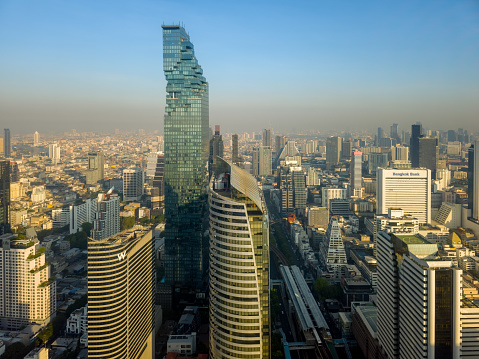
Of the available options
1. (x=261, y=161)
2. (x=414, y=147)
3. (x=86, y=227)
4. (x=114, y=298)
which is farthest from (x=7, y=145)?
(x=261, y=161)

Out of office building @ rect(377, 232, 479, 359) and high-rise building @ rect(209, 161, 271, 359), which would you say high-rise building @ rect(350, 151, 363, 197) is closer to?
office building @ rect(377, 232, 479, 359)

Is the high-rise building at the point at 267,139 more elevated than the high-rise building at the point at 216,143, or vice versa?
the high-rise building at the point at 267,139

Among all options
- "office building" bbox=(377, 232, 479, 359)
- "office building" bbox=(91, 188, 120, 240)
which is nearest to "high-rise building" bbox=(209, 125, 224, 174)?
"office building" bbox=(91, 188, 120, 240)

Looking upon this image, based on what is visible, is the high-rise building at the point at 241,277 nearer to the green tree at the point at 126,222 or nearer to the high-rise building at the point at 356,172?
the green tree at the point at 126,222

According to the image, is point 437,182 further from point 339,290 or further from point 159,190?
point 159,190

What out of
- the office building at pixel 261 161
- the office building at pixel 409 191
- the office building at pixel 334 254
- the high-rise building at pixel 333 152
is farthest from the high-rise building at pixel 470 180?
the high-rise building at pixel 333 152

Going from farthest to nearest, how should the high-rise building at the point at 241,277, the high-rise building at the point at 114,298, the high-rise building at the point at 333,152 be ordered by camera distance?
the high-rise building at the point at 333,152
the high-rise building at the point at 114,298
the high-rise building at the point at 241,277
